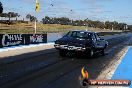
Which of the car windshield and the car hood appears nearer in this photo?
the car hood

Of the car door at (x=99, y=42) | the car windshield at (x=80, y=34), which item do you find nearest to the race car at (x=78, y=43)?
the car windshield at (x=80, y=34)

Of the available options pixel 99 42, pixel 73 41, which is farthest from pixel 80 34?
pixel 99 42

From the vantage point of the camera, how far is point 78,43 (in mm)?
18578

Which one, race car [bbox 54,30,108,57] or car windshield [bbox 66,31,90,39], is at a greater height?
car windshield [bbox 66,31,90,39]

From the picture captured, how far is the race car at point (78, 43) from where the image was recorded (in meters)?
18.5

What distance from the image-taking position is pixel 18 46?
88.3ft

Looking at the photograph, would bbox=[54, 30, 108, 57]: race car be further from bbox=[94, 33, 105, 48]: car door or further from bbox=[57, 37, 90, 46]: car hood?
bbox=[94, 33, 105, 48]: car door

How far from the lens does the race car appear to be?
60.8 ft

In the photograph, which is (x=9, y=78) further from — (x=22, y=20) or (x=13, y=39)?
(x=22, y=20)

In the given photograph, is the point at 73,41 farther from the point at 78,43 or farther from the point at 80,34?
the point at 80,34

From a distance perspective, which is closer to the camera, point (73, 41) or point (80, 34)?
point (73, 41)

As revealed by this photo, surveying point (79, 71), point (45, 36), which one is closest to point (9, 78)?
point (79, 71)

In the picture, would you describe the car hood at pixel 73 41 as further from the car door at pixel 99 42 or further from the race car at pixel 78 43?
the car door at pixel 99 42

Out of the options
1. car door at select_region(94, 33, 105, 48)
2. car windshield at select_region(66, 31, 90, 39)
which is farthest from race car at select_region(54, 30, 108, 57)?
car door at select_region(94, 33, 105, 48)
